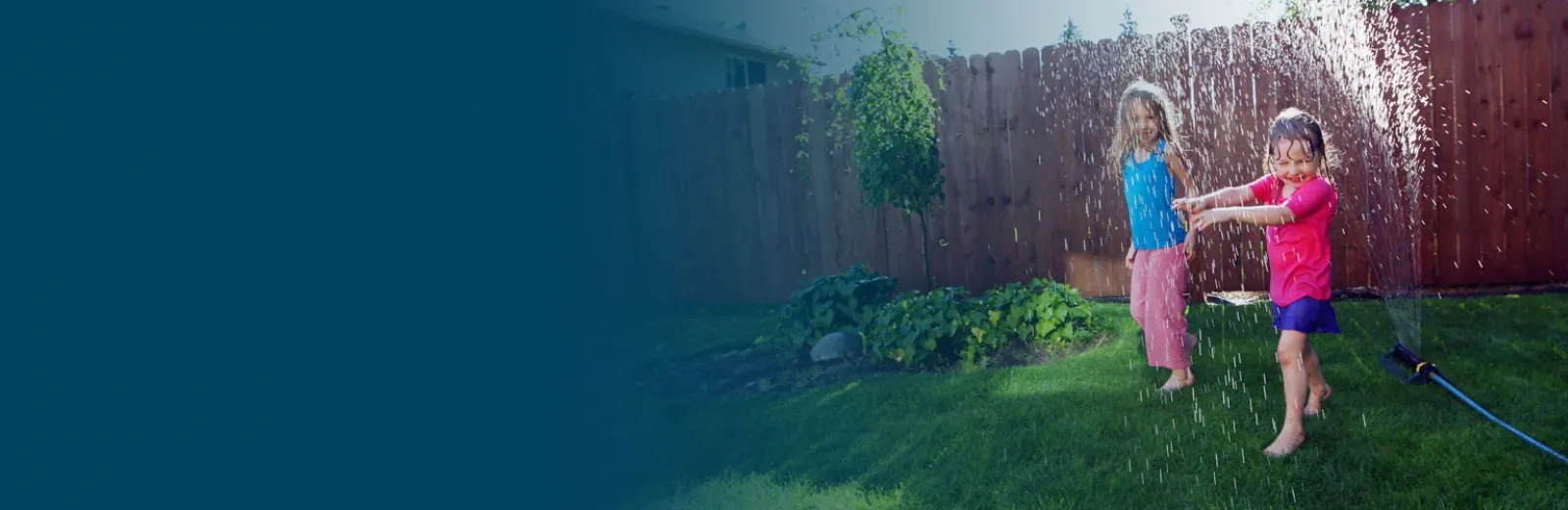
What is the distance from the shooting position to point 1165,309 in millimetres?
3877

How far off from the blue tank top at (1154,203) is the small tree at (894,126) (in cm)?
241

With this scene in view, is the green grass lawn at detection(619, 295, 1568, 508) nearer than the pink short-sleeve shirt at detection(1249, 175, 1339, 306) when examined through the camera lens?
Yes

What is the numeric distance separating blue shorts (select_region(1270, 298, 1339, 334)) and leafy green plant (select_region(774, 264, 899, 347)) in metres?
2.57

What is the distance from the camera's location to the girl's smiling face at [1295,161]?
311 cm

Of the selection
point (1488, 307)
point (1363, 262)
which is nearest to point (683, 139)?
point (1363, 262)

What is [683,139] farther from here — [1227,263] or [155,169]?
[155,169]

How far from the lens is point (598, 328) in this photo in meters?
1.62

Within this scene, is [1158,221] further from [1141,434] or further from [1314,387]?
[1141,434]

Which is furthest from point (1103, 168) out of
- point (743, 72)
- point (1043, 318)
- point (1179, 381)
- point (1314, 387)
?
point (743, 72)

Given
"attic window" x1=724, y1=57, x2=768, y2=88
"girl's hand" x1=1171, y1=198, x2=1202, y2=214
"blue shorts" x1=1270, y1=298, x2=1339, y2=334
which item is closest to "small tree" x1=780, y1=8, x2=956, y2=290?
"girl's hand" x1=1171, y1=198, x2=1202, y2=214

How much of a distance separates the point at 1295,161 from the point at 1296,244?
268mm

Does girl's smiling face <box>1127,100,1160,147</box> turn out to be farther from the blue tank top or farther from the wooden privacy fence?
the wooden privacy fence

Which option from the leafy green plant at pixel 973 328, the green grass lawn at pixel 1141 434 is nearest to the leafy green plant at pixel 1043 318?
the leafy green plant at pixel 973 328

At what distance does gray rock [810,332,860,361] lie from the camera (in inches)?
Answer: 206
